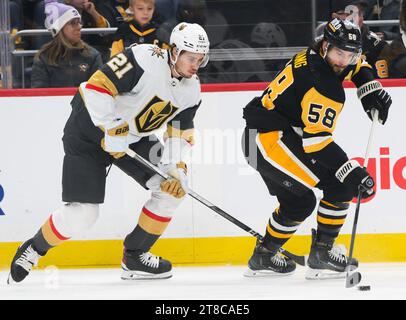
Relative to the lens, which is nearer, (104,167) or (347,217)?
(104,167)

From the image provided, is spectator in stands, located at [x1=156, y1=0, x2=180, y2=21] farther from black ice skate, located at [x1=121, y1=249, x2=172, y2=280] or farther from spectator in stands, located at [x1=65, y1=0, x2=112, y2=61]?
black ice skate, located at [x1=121, y1=249, x2=172, y2=280]

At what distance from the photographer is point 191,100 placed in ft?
15.7

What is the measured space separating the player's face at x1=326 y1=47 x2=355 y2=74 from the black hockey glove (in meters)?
0.23

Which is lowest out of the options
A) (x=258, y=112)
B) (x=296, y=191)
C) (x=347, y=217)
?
(x=347, y=217)

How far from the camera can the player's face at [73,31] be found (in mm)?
5500

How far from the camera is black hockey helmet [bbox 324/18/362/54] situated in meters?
4.48

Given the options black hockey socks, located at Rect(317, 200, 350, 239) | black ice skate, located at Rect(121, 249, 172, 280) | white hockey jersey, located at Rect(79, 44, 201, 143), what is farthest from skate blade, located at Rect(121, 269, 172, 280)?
black hockey socks, located at Rect(317, 200, 350, 239)

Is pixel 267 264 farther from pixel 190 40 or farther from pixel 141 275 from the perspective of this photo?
pixel 190 40

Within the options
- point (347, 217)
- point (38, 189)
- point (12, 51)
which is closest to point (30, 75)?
point (12, 51)

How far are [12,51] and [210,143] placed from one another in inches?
44.4

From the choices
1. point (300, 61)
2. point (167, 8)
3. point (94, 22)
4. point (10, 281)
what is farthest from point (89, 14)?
point (10, 281)
